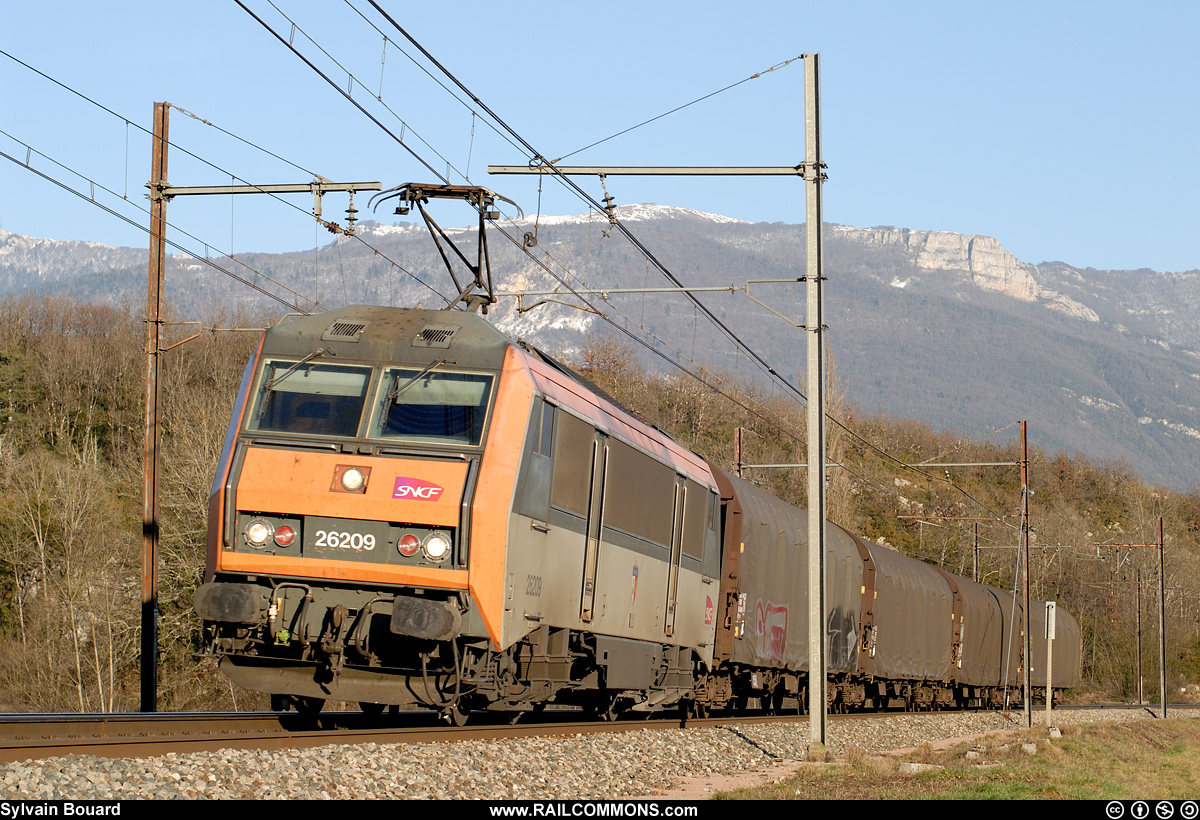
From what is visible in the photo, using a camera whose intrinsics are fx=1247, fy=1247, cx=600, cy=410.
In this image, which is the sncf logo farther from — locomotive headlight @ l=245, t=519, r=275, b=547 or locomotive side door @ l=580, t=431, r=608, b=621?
locomotive side door @ l=580, t=431, r=608, b=621

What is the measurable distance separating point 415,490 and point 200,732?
325 centimetres

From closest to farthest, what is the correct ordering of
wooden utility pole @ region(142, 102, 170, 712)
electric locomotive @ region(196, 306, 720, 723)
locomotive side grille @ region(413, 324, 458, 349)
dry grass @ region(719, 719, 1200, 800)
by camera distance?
1. electric locomotive @ region(196, 306, 720, 723)
2. dry grass @ region(719, 719, 1200, 800)
3. locomotive side grille @ region(413, 324, 458, 349)
4. wooden utility pole @ region(142, 102, 170, 712)

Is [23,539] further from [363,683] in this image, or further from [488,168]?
[363,683]

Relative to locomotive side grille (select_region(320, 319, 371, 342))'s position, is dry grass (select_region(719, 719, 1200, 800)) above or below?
below

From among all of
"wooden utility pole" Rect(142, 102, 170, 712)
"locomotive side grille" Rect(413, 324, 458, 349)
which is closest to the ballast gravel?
"locomotive side grille" Rect(413, 324, 458, 349)

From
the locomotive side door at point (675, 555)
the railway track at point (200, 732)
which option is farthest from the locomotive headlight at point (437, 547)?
the locomotive side door at point (675, 555)

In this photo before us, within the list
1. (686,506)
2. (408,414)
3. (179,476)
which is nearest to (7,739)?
(408,414)

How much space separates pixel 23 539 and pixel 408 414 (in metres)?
31.7

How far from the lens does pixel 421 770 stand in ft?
33.5

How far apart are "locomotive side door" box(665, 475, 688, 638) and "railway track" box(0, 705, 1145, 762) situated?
215 centimetres

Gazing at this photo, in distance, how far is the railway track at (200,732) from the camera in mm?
9742

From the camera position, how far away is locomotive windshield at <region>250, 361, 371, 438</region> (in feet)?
39.7

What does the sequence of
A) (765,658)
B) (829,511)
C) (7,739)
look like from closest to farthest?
(7,739) < (765,658) < (829,511)

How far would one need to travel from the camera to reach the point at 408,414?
1212 centimetres
